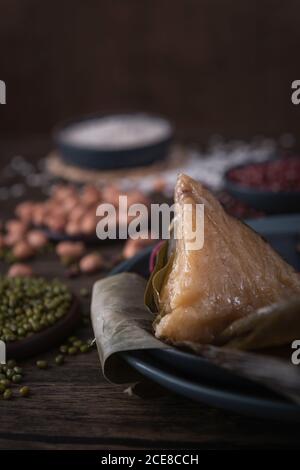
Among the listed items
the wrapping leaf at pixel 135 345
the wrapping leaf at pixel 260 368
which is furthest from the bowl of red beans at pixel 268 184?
the wrapping leaf at pixel 260 368

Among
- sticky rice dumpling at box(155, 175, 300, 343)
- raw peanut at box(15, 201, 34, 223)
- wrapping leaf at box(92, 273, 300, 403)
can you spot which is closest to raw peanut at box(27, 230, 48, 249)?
raw peanut at box(15, 201, 34, 223)

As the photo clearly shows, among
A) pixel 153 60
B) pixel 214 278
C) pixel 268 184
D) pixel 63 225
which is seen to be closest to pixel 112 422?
pixel 214 278

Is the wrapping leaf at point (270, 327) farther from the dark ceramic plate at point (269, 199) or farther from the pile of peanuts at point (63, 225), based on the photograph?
the dark ceramic plate at point (269, 199)

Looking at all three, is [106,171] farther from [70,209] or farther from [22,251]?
[22,251]

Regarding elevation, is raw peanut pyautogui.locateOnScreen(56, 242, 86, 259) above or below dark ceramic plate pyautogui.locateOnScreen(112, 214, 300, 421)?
above

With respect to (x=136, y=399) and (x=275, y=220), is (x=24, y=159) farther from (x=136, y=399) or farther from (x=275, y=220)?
(x=136, y=399)

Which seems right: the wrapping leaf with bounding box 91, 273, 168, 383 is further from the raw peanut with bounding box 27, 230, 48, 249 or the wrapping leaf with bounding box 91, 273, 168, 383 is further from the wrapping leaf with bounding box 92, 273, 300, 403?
the raw peanut with bounding box 27, 230, 48, 249
